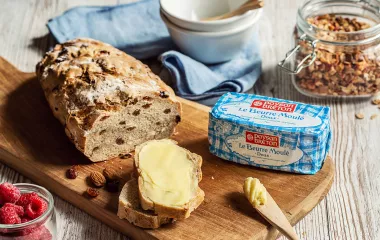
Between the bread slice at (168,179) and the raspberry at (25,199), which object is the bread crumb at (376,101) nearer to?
the bread slice at (168,179)

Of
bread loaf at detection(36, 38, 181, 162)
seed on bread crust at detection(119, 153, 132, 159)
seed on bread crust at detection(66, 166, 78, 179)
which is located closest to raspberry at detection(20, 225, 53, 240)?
seed on bread crust at detection(66, 166, 78, 179)

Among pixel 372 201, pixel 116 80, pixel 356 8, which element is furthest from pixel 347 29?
pixel 116 80

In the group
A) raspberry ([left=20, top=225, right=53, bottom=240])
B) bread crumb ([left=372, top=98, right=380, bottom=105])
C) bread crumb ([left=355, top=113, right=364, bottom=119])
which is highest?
raspberry ([left=20, top=225, right=53, bottom=240])

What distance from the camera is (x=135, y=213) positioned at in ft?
9.62

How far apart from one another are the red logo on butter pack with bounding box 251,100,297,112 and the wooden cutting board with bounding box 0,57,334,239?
0.31 metres

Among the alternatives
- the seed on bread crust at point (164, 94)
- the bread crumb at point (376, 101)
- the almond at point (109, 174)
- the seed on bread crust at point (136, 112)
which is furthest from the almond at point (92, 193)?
the bread crumb at point (376, 101)

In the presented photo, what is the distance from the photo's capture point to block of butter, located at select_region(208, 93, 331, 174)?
3174 mm

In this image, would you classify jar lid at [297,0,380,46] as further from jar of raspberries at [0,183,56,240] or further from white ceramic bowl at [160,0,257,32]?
jar of raspberries at [0,183,56,240]

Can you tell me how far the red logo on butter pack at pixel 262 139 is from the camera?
3.20 meters

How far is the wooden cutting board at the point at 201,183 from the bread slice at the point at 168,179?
0.36ft

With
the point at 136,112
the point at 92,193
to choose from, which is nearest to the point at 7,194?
the point at 92,193

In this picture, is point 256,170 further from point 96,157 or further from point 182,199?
point 96,157

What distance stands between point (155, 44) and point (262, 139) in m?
1.54

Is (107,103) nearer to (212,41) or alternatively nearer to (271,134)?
(271,134)
